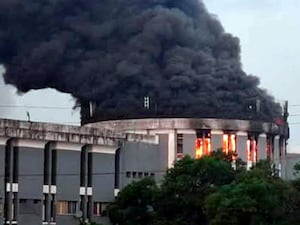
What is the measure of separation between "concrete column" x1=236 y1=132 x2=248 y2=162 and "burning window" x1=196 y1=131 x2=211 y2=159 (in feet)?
7.39

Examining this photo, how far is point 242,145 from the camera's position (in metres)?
65.5

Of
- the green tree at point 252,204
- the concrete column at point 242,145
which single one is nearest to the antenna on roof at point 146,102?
the concrete column at point 242,145

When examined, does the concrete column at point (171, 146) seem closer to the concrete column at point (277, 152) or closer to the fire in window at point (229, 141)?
the fire in window at point (229, 141)

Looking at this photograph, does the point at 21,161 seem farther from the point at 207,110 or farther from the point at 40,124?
the point at 207,110

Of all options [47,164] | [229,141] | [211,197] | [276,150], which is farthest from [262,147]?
[211,197]

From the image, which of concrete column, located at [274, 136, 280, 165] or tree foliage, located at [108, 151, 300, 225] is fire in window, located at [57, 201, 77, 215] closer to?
tree foliage, located at [108, 151, 300, 225]

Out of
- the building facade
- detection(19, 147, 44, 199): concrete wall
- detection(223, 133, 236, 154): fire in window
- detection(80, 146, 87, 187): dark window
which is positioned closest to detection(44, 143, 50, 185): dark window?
the building facade

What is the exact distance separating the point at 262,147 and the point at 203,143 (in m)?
5.68

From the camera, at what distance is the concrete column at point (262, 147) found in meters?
66.6

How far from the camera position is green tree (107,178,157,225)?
54.0m

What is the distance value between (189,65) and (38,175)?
60.1 ft

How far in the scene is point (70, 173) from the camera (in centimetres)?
5544

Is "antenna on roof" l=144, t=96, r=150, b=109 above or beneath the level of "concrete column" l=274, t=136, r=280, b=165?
above

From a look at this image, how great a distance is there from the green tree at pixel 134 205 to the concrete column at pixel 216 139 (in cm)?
971
